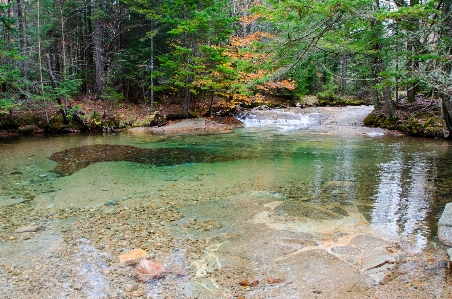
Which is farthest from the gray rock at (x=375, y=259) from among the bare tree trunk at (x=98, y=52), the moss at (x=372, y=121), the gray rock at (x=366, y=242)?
the bare tree trunk at (x=98, y=52)

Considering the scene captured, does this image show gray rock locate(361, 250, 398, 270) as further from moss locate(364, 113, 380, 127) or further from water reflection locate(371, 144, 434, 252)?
moss locate(364, 113, 380, 127)

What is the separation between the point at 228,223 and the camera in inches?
197

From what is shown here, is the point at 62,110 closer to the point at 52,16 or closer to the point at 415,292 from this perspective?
the point at 52,16

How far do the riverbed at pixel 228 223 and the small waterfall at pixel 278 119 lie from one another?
Result: 818cm

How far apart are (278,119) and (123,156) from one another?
12.2 metres

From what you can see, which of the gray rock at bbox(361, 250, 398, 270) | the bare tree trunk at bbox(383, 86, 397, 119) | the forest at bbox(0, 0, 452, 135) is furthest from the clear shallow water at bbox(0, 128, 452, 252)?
the bare tree trunk at bbox(383, 86, 397, 119)

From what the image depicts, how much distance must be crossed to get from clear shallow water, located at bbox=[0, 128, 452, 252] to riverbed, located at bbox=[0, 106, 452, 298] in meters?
0.04

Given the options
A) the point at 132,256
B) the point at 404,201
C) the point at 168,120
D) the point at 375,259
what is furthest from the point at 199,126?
the point at 375,259

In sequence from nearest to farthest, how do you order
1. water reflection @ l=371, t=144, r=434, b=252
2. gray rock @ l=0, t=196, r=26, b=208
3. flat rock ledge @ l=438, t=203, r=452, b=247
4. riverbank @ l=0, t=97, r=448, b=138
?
flat rock ledge @ l=438, t=203, r=452, b=247 → water reflection @ l=371, t=144, r=434, b=252 → gray rock @ l=0, t=196, r=26, b=208 → riverbank @ l=0, t=97, r=448, b=138

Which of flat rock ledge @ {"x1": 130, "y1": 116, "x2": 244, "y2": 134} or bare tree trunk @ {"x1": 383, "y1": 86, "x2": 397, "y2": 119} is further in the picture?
flat rock ledge @ {"x1": 130, "y1": 116, "x2": 244, "y2": 134}

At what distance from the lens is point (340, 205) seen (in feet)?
19.0

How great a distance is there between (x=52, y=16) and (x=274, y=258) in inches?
888

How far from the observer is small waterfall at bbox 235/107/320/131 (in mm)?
19062

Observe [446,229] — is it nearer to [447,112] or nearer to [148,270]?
[148,270]
